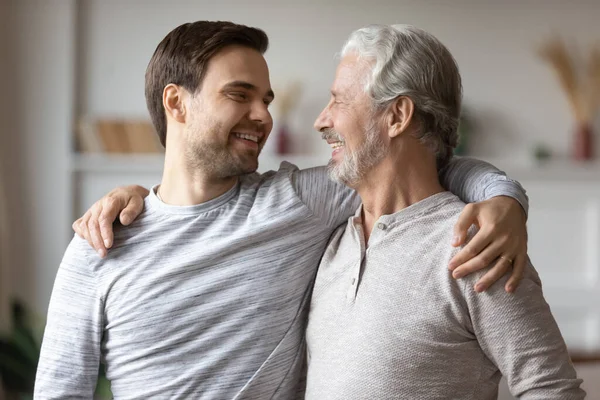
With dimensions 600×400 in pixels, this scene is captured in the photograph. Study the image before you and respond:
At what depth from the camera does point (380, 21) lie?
5.00 metres

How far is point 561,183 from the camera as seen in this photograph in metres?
5.04

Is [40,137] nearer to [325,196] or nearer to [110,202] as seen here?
[110,202]

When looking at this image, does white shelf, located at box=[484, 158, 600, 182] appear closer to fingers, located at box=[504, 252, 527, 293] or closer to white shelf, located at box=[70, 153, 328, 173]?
white shelf, located at box=[70, 153, 328, 173]

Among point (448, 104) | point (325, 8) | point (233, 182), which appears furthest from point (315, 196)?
point (325, 8)

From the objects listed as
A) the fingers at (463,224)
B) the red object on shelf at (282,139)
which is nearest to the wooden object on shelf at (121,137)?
the red object on shelf at (282,139)

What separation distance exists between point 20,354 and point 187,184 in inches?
104

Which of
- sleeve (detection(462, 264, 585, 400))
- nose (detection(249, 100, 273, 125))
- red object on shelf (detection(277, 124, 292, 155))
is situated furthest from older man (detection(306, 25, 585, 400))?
red object on shelf (detection(277, 124, 292, 155))

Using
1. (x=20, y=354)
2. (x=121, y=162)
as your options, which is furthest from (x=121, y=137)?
(x=20, y=354)

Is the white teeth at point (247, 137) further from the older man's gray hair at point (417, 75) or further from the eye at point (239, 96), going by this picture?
the older man's gray hair at point (417, 75)

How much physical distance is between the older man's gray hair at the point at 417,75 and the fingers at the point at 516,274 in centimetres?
40

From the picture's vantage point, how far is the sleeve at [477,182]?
178 centimetres

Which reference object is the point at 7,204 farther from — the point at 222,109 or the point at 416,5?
the point at 222,109

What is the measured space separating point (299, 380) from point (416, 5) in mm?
3605

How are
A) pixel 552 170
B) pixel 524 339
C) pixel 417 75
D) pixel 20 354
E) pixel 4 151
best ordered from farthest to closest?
pixel 552 170
pixel 4 151
pixel 20 354
pixel 417 75
pixel 524 339
